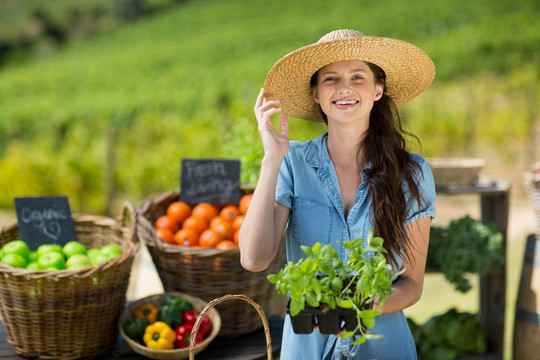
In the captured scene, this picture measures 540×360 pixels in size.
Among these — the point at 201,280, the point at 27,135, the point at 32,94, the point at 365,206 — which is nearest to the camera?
the point at 365,206

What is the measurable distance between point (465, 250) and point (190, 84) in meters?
10.1

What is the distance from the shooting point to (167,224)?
2012mm

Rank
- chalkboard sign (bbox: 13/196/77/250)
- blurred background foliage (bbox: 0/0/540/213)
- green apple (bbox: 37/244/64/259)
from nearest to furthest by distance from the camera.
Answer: green apple (bbox: 37/244/64/259)
chalkboard sign (bbox: 13/196/77/250)
blurred background foliage (bbox: 0/0/540/213)

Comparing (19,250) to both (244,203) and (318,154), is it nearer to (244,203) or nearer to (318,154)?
(244,203)

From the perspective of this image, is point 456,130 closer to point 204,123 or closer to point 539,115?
point 539,115

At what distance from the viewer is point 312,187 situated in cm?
136

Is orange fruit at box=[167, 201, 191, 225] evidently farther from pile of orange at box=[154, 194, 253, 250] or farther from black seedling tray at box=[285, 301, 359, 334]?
black seedling tray at box=[285, 301, 359, 334]

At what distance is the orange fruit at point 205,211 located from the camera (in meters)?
2.07

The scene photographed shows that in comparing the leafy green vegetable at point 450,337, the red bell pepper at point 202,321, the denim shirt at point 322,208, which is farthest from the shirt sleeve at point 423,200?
the leafy green vegetable at point 450,337

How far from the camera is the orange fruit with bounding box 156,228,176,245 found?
74.9 inches

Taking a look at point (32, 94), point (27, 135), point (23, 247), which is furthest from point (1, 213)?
point (32, 94)

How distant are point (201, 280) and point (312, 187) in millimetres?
610

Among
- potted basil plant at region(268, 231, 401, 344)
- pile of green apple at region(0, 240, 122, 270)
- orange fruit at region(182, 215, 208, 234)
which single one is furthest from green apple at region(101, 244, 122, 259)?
potted basil plant at region(268, 231, 401, 344)

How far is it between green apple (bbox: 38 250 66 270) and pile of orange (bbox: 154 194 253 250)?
0.35 metres
